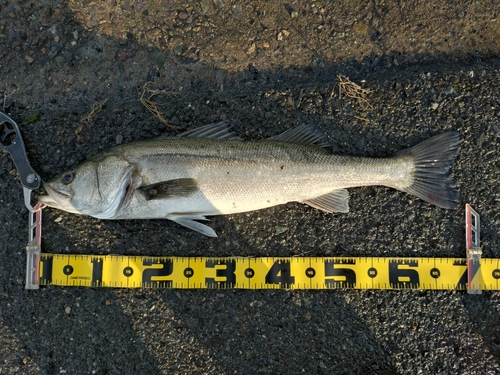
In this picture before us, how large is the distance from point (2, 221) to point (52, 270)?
72 cm

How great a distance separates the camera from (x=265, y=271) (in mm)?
3629

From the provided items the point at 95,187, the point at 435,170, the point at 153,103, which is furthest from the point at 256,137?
the point at 435,170

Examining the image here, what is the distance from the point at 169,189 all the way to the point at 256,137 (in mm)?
1041

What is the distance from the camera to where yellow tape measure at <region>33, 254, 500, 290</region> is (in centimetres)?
358

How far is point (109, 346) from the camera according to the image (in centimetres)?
362

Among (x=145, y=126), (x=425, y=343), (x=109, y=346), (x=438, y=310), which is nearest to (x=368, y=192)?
(x=438, y=310)

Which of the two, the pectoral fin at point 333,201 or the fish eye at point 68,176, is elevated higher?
the fish eye at point 68,176

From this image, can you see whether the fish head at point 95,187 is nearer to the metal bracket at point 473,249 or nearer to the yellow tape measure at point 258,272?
the yellow tape measure at point 258,272

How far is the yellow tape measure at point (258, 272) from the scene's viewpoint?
358 cm

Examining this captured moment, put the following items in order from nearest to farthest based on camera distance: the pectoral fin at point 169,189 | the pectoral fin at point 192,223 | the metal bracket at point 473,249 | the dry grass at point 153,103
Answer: the pectoral fin at point 169,189, the pectoral fin at point 192,223, the metal bracket at point 473,249, the dry grass at point 153,103

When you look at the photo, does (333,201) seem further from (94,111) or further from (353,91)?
(94,111)

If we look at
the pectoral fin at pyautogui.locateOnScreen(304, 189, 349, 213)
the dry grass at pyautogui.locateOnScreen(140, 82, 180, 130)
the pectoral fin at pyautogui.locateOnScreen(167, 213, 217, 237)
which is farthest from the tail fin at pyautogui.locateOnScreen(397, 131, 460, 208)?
the dry grass at pyautogui.locateOnScreen(140, 82, 180, 130)

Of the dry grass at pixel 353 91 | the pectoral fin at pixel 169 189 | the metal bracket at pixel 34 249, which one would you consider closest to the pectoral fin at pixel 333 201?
the dry grass at pixel 353 91

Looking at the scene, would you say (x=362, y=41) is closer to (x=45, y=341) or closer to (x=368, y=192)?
(x=368, y=192)
